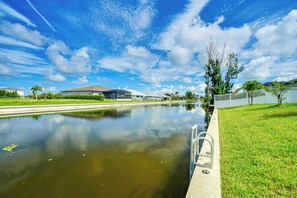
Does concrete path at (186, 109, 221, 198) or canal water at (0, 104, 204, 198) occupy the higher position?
concrete path at (186, 109, 221, 198)

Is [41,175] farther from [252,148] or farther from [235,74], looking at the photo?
[235,74]

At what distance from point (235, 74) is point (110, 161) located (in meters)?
29.5

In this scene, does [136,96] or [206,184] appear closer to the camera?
[206,184]

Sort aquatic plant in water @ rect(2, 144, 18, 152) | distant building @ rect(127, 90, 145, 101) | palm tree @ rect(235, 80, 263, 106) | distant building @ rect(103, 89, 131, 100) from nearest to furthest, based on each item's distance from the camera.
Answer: aquatic plant in water @ rect(2, 144, 18, 152)
palm tree @ rect(235, 80, 263, 106)
distant building @ rect(103, 89, 131, 100)
distant building @ rect(127, 90, 145, 101)

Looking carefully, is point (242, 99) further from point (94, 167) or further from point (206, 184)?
point (94, 167)

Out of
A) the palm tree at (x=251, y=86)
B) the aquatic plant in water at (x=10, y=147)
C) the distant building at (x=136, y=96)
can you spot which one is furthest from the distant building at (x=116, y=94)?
the aquatic plant in water at (x=10, y=147)

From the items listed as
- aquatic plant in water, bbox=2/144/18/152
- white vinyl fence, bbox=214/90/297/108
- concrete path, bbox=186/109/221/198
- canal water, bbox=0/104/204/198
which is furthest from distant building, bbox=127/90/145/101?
concrete path, bbox=186/109/221/198

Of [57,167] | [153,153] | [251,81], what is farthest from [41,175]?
[251,81]

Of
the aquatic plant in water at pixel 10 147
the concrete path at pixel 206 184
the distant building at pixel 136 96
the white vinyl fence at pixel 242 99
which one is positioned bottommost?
the aquatic plant in water at pixel 10 147

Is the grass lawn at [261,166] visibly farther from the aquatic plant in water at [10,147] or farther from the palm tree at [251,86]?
the palm tree at [251,86]

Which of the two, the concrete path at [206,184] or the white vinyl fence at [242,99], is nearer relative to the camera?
the concrete path at [206,184]

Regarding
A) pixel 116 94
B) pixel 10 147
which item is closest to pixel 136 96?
pixel 116 94

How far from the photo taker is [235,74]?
2753cm

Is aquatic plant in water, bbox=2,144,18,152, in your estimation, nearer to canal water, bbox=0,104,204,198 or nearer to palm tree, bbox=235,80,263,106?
canal water, bbox=0,104,204,198
